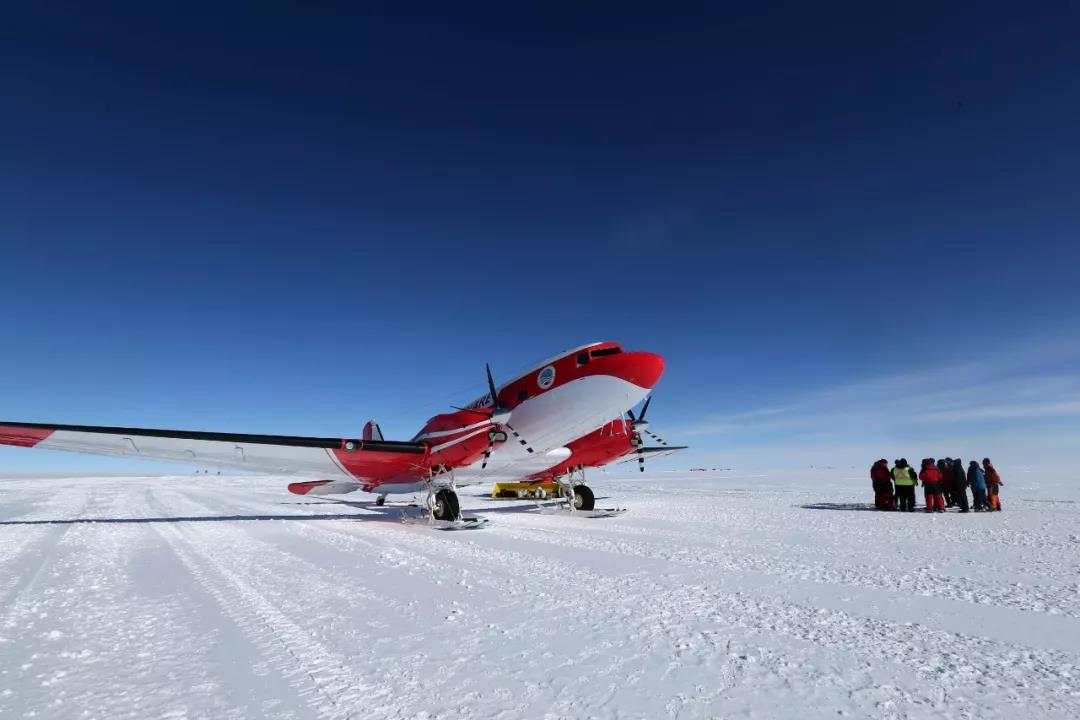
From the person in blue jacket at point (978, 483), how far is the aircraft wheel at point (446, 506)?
16.9 metres

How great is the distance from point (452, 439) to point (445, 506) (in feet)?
6.80

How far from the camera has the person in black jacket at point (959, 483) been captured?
17.3 m

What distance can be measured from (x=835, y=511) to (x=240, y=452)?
65.4ft

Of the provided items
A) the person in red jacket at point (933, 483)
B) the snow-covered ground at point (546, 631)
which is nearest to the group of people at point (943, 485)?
the person in red jacket at point (933, 483)

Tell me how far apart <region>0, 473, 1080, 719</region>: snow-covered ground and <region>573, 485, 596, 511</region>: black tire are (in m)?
10.9

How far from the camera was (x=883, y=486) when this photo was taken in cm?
1912

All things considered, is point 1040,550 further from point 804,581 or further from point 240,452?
point 240,452

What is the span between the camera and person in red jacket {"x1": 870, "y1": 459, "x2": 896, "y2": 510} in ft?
61.6

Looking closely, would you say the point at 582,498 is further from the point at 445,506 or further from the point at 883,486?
the point at 883,486

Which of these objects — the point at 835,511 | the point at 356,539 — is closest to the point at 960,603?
the point at 356,539

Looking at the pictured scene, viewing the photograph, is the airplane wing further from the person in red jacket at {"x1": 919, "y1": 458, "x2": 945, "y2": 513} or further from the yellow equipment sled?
the person in red jacket at {"x1": 919, "y1": 458, "x2": 945, "y2": 513}

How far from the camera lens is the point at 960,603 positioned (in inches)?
231

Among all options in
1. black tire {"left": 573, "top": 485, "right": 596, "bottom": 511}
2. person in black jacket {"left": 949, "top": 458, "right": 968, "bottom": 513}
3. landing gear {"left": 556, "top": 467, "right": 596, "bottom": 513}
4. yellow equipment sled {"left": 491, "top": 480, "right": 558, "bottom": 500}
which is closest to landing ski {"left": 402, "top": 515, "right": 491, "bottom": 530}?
landing gear {"left": 556, "top": 467, "right": 596, "bottom": 513}

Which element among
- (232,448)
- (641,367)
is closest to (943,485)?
(641,367)
